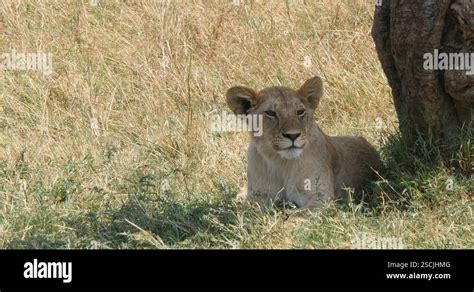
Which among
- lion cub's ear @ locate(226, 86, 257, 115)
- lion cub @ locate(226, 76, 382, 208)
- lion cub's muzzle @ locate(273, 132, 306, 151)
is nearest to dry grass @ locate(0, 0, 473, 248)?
lion cub @ locate(226, 76, 382, 208)

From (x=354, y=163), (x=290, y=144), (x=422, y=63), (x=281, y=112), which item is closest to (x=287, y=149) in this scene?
(x=290, y=144)

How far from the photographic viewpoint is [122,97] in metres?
8.66

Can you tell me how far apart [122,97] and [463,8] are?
3467 millimetres

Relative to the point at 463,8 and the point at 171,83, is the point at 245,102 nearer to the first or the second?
the point at 463,8

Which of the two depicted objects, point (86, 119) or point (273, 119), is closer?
point (273, 119)

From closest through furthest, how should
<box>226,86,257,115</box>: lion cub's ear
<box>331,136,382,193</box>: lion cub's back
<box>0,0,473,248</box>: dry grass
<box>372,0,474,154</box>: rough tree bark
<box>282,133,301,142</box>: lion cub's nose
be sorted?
1. <box>0,0,473,248</box>: dry grass
2. <box>372,0,474,154</box>: rough tree bark
3. <box>282,133,301,142</box>: lion cub's nose
4. <box>226,86,257,115</box>: lion cub's ear
5. <box>331,136,382,193</box>: lion cub's back

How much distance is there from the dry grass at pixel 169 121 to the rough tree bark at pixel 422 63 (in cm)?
38

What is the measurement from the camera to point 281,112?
6.35 meters

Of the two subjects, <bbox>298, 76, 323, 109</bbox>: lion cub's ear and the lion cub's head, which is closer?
the lion cub's head

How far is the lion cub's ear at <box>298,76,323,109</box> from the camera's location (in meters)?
6.57

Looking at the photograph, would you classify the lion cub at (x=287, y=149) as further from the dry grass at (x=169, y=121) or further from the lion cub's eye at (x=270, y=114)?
the dry grass at (x=169, y=121)

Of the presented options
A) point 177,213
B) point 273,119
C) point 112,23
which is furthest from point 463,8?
point 112,23

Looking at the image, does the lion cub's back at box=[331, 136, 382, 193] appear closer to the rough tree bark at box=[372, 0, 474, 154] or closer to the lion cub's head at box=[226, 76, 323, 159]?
the rough tree bark at box=[372, 0, 474, 154]

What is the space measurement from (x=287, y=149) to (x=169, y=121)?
2.12 meters
